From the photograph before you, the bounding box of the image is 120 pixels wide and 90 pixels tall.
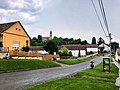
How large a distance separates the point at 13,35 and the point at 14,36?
42 centimetres

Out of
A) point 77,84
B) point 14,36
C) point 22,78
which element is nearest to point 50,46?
point 14,36

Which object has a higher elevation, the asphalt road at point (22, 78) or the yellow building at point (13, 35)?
the yellow building at point (13, 35)

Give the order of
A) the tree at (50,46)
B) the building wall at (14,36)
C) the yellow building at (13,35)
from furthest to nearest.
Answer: the tree at (50,46) → the building wall at (14,36) → the yellow building at (13,35)

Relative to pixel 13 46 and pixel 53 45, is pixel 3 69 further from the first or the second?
pixel 53 45

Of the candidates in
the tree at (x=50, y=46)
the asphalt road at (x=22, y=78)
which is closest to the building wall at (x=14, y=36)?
the tree at (x=50, y=46)

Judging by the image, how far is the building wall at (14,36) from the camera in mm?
40666

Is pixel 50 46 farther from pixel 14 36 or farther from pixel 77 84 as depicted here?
pixel 77 84

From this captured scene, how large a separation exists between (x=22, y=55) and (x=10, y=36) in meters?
5.67

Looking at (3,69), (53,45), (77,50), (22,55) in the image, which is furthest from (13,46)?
(77,50)

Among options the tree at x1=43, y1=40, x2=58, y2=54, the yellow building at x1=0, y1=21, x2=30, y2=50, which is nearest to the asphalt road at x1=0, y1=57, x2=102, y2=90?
the yellow building at x1=0, y1=21, x2=30, y2=50

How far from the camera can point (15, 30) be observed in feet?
146

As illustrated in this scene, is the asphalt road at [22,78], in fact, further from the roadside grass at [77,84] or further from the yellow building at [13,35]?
the yellow building at [13,35]

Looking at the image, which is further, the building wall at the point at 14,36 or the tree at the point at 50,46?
the tree at the point at 50,46

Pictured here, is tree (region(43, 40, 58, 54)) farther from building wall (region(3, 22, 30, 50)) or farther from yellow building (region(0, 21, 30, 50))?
building wall (region(3, 22, 30, 50))
